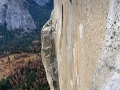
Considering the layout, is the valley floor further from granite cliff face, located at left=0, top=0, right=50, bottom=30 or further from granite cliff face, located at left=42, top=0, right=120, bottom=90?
granite cliff face, located at left=42, top=0, right=120, bottom=90

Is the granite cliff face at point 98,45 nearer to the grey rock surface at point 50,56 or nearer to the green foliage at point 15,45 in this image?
the grey rock surface at point 50,56

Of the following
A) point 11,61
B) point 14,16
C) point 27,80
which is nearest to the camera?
point 27,80

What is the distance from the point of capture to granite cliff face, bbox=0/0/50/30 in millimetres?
48406

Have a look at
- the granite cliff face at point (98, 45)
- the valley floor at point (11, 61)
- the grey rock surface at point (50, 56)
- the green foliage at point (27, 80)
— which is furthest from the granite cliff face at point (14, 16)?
the granite cliff face at point (98, 45)

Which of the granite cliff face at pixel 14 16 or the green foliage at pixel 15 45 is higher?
the granite cliff face at pixel 14 16

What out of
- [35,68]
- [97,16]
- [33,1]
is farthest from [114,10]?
[33,1]

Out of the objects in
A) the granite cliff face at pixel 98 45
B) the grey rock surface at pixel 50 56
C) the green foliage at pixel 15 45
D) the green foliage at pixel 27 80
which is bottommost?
the green foliage at pixel 15 45

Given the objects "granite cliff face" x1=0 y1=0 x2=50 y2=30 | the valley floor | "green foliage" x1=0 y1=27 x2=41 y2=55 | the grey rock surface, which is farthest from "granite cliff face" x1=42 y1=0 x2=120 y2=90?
"granite cliff face" x1=0 y1=0 x2=50 y2=30

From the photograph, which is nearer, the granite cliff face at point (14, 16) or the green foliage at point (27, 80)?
the green foliage at point (27, 80)

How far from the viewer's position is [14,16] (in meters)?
48.8

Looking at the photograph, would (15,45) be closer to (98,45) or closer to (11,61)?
(11,61)

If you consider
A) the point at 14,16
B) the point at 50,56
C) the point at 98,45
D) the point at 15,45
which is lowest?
the point at 15,45

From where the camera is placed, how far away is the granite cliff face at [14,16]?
48406 millimetres

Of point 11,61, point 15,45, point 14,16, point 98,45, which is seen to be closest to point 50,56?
point 98,45
